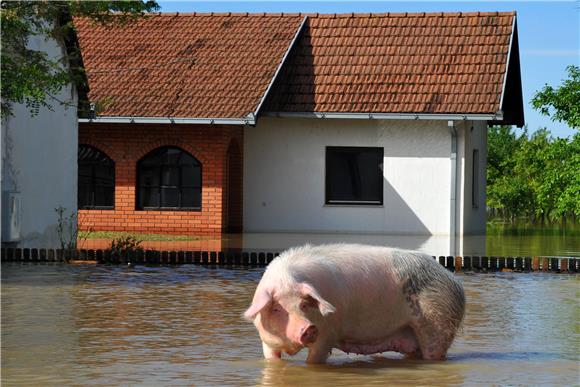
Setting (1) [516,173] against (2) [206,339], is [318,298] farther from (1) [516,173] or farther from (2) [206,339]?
(1) [516,173]

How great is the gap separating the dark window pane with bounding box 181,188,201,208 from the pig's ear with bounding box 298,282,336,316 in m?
21.9

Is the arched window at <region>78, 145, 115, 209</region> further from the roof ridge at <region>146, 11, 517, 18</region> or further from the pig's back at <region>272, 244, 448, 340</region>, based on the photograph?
the pig's back at <region>272, 244, 448, 340</region>

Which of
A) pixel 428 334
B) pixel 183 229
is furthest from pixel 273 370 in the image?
pixel 183 229

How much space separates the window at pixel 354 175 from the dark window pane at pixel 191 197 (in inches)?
128

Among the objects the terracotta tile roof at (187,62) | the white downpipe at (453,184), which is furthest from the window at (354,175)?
the terracotta tile roof at (187,62)

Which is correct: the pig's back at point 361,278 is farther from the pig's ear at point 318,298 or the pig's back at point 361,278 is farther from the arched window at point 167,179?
the arched window at point 167,179

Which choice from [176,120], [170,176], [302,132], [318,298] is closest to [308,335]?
[318,298]

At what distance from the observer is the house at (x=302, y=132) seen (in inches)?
1185

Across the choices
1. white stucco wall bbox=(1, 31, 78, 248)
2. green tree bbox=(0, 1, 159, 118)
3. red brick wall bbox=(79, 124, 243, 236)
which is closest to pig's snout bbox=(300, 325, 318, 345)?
green tree bbox=(0, 1, 159, 118)

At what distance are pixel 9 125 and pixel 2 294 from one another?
6194mm

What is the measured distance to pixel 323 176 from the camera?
30906 millimetres

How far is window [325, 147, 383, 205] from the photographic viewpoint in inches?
1220

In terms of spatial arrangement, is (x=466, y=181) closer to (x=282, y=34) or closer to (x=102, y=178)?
(x=282, y=34)

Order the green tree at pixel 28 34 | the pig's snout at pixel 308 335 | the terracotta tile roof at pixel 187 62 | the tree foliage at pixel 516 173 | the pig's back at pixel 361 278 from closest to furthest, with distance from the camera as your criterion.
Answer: the pig's snout at pixel 308 335
the pig's back at pixel 361 278
the green tree at pixel 28 34
the terracotta tile roof at pixel 187 62
the tree foliage at pixel 516 173
